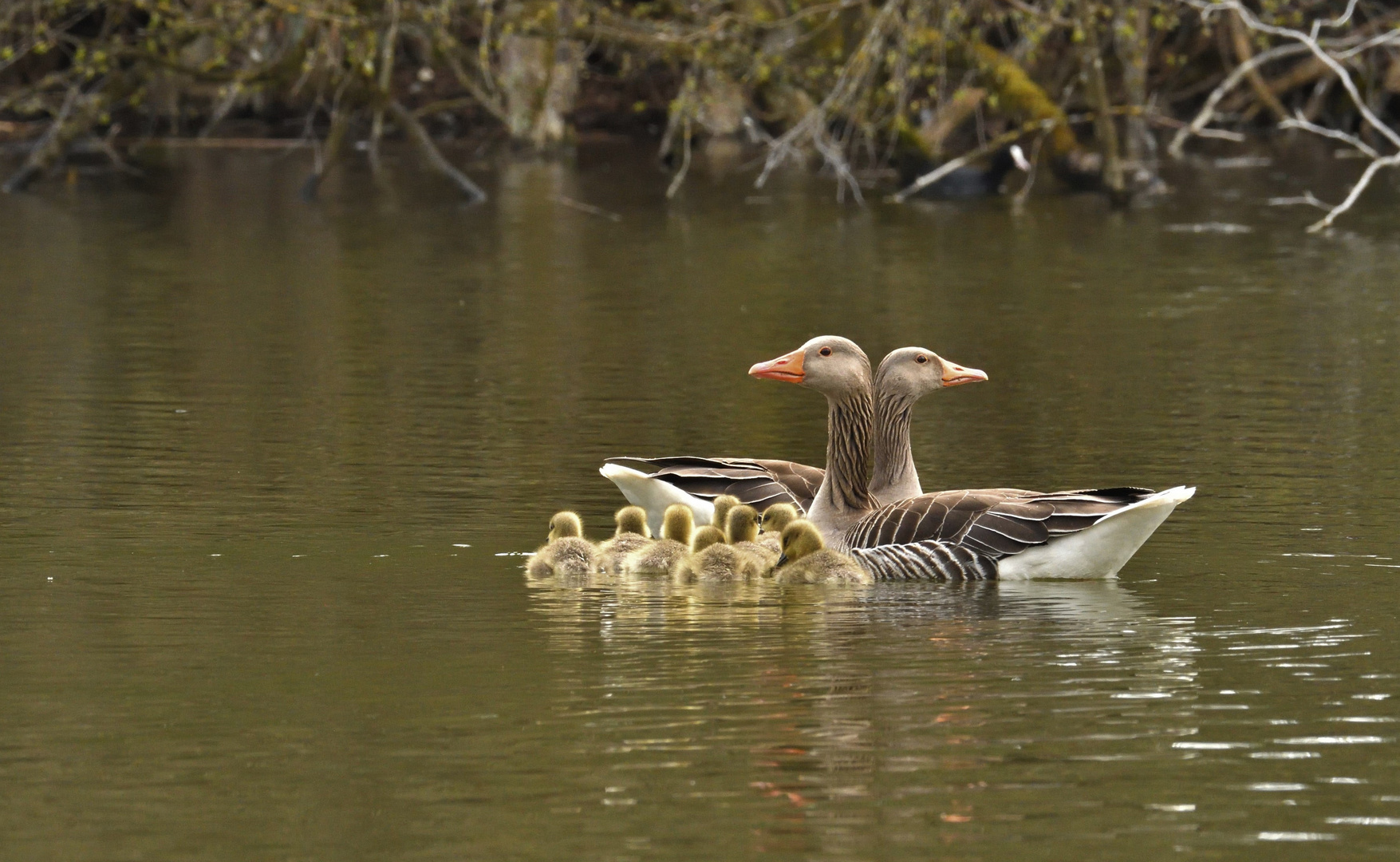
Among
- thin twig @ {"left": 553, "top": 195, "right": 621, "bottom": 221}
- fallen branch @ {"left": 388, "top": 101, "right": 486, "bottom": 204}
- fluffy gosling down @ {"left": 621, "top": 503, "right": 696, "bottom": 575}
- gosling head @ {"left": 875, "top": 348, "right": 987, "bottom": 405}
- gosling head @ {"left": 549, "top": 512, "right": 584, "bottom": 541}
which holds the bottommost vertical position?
fluffy gosling down @ {"left": 621, "top": 503, "right": 696, "bottom": 575}

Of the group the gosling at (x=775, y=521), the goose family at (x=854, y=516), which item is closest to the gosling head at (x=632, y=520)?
the goose family at (x=854, y=516)

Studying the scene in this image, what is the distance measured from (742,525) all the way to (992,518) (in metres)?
1.32

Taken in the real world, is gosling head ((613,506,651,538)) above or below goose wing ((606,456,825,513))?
below

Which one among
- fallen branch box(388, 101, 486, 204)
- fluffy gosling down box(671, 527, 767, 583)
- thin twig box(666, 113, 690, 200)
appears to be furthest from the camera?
fallen branch box(388, 101, 486, 204)

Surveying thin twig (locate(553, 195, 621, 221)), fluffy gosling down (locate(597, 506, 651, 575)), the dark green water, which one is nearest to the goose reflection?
the dark green water

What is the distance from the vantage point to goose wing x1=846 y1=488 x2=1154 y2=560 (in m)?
10.7

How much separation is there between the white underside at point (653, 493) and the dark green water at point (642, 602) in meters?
0.40

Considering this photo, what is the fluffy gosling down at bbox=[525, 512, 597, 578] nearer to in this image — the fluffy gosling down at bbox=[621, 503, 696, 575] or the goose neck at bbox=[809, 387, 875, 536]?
the fluffy gosling down at bbox=[621, 503, 696, 575]

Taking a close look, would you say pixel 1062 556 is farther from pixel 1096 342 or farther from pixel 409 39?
pixel 409 39

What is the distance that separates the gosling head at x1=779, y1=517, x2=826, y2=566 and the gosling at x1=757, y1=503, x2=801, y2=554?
1.68 ft

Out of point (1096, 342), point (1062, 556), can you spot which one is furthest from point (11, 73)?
point (1062, 556)

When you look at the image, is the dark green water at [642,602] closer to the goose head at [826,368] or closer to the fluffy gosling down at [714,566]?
the fluffy gosling down at [714,566]

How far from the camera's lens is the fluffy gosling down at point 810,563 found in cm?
1071

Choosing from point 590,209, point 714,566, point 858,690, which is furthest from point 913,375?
point 590,209
